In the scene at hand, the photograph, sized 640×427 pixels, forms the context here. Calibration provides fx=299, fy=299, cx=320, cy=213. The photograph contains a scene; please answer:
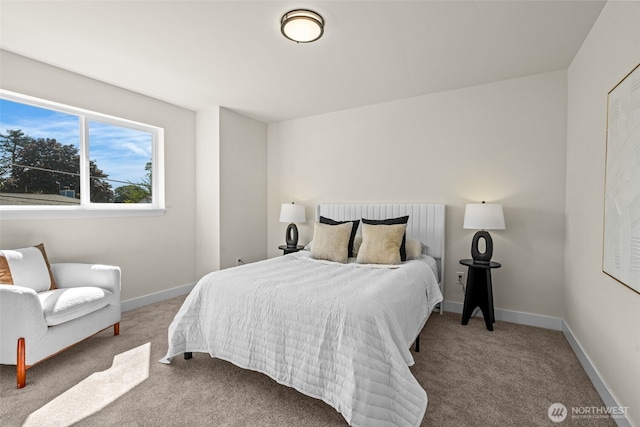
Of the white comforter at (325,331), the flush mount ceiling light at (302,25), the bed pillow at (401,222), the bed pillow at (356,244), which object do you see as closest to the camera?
the white comforter at (325,331)

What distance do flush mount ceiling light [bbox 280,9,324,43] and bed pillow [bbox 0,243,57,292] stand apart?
2753 millimetres

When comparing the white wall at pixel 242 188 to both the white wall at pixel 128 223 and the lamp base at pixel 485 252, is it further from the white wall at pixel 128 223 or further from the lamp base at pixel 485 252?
the lamp base at pixel 485 252

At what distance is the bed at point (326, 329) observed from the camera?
60.2 inches

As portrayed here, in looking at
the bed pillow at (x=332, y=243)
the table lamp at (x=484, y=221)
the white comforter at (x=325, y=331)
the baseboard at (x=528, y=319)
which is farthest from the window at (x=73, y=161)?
the baseboard at (x=528, y=319)

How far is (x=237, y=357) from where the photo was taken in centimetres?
202

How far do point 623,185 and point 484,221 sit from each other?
1228mm

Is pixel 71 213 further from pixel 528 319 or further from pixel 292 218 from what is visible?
pixel 528 319

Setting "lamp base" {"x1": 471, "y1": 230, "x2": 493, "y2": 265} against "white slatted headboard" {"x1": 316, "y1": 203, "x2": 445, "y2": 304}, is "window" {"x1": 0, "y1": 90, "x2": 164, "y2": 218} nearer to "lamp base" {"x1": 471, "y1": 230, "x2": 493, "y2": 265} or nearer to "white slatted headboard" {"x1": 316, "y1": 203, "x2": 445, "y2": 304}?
"white slatted headboard" {"x1": 316, "y1": 203, "x2": 445, "y2": 304}

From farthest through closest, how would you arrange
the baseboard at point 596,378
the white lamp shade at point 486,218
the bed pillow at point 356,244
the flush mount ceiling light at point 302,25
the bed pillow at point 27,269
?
the bed pillow at point 356,244 → the white lamp shade at point 486,218 → the bed pillow at point 27,269 → the flush mount ceiling light at point 302,25 → the baseboard at point 596,378

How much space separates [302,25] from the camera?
7.06 ft

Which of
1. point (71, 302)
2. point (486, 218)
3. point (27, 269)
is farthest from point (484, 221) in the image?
point (27, 269)

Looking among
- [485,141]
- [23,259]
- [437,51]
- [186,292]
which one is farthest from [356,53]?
[186,292]

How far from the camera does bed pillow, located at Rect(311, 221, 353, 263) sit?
10.2 feet

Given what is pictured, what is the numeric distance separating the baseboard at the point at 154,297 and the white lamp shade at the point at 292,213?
64.6 inches
